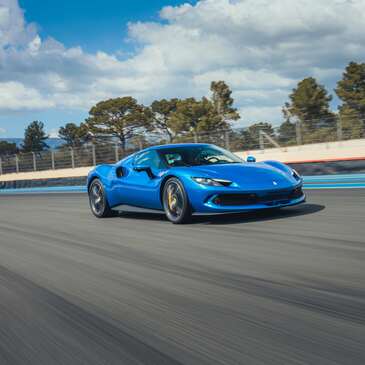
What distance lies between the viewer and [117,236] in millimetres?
6496

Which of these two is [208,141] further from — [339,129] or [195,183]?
[195,183]

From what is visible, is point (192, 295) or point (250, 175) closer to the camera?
point (192, 295)

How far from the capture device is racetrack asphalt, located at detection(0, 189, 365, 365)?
252 cm

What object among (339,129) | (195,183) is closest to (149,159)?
(195,183)

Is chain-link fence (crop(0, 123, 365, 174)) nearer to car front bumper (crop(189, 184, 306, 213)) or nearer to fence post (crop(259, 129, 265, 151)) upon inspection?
fence post (crop(259, 129, 265, 151))

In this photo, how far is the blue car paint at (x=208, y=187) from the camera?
6594 millimetres

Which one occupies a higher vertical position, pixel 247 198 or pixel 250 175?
pixel 250 175

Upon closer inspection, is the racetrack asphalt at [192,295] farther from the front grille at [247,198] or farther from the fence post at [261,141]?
→ the fence post at [261,141]

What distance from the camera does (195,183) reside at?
22.1 ft

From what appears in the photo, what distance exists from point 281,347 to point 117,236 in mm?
4218

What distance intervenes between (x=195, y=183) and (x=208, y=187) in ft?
0.64

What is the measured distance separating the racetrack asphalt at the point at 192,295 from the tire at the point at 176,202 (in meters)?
0.30

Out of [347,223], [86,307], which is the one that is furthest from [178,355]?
[347,223]

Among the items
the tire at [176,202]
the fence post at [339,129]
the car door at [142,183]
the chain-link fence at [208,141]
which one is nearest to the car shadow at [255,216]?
the tire at [176,202]
